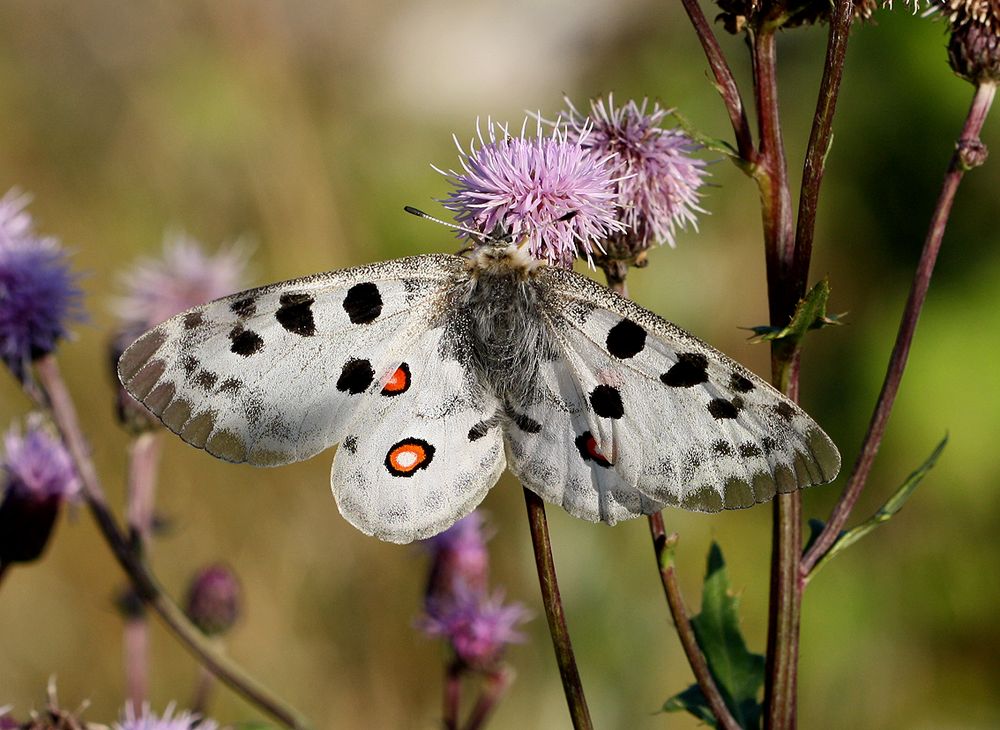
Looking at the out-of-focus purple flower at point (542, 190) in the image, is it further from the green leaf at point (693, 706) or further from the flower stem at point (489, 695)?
the flower stem at point (489, 695)

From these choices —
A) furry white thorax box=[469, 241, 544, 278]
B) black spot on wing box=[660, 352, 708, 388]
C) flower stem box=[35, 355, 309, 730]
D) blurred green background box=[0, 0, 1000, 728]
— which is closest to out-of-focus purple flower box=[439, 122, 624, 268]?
furry white thorax box=[469, 241, 544, 278]

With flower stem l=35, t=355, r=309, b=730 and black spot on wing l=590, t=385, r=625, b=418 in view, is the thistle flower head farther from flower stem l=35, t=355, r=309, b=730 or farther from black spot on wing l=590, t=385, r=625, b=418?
black spot on wing l=590, t=385, r=625, b=418

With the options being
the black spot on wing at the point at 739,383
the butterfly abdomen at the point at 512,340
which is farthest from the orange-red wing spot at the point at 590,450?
the black spot on wing at the point at 739,383

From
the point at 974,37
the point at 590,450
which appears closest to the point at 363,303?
the point at 590,450

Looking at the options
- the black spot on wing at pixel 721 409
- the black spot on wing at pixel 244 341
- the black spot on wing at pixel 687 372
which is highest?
the black spot on wing at pixel 244 341

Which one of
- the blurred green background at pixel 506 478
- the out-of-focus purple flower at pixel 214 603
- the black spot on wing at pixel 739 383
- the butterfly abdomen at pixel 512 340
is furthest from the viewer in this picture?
the blurred green background at pixel 506 478

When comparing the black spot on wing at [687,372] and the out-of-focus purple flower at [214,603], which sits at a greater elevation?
the out-of-focus purple flower at [214,603]
